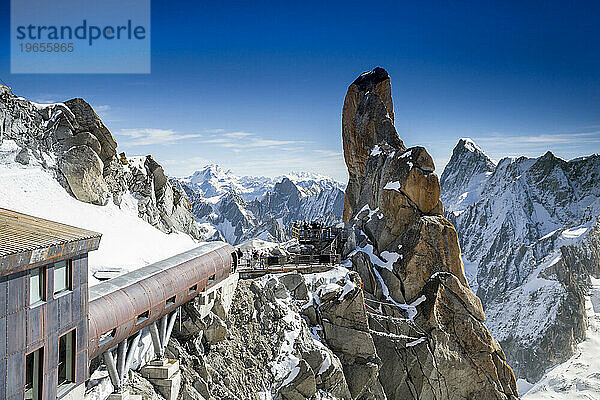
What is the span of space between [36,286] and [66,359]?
3.21 m

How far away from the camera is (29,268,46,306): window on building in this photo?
1410 cm

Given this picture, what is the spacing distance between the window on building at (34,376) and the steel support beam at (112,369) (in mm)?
5225

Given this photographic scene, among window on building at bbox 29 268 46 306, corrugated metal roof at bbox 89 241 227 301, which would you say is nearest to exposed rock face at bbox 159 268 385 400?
corrugated metal roof at bbox 89 241 227 301

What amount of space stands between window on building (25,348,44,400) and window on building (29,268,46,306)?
147 cm

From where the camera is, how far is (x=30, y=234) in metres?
14.3

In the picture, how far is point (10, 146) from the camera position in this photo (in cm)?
3822

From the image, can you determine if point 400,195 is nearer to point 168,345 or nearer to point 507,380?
point 507,380

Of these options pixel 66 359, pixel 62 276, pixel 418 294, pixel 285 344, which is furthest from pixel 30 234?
pixel 418 294

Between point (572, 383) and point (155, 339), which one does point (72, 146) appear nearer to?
point (155, 339)

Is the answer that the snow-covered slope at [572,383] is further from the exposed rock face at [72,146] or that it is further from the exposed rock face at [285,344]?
the exposed rock face at [72,146]

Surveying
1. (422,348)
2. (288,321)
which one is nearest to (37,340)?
(288,321)

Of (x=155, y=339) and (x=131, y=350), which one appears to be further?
(x=155, y=339)

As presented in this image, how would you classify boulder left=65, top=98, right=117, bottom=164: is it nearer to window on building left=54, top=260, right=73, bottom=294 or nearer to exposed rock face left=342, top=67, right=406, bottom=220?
exposed rock face left=342, top=67, right=406, bottom=220

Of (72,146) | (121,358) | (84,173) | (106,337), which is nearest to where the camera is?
(106,337)
